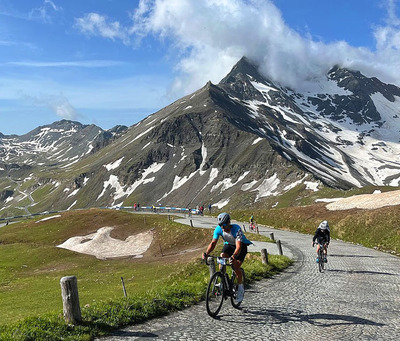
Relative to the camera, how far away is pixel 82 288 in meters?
31.9

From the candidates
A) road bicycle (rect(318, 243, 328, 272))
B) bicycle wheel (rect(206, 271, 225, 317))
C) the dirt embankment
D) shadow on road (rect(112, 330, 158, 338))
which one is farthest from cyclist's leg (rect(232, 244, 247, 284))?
the dirt embankment

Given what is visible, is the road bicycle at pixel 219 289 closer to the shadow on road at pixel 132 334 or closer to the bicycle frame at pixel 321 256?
the shadow on road at pixel 132 334

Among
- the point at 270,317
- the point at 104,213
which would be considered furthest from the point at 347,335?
the point at 104,213

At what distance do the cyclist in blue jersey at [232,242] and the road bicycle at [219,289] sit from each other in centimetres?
22

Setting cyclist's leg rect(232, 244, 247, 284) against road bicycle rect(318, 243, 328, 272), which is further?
road bicycle rect(318, 243, 328, 272)

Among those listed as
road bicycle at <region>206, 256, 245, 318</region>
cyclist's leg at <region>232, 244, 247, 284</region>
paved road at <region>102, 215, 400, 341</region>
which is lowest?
paved road at <region>102, 215, 400, 341</region>

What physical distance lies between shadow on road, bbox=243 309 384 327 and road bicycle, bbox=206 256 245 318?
0.92m

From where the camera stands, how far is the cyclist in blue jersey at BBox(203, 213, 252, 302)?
12773mm

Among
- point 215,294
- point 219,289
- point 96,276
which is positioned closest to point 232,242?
point 219,289

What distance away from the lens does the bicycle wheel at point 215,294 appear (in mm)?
12371

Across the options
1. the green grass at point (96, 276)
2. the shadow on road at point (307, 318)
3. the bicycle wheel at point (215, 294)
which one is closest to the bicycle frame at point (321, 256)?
the green grass at point (96, 276)

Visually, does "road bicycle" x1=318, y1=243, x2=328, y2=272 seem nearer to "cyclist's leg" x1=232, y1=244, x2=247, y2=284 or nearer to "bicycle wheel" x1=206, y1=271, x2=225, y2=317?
"cyclist's leg" x1=232, y1=244, x2=247, y2=284

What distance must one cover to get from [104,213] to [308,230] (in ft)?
140

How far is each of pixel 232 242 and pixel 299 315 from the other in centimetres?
361
